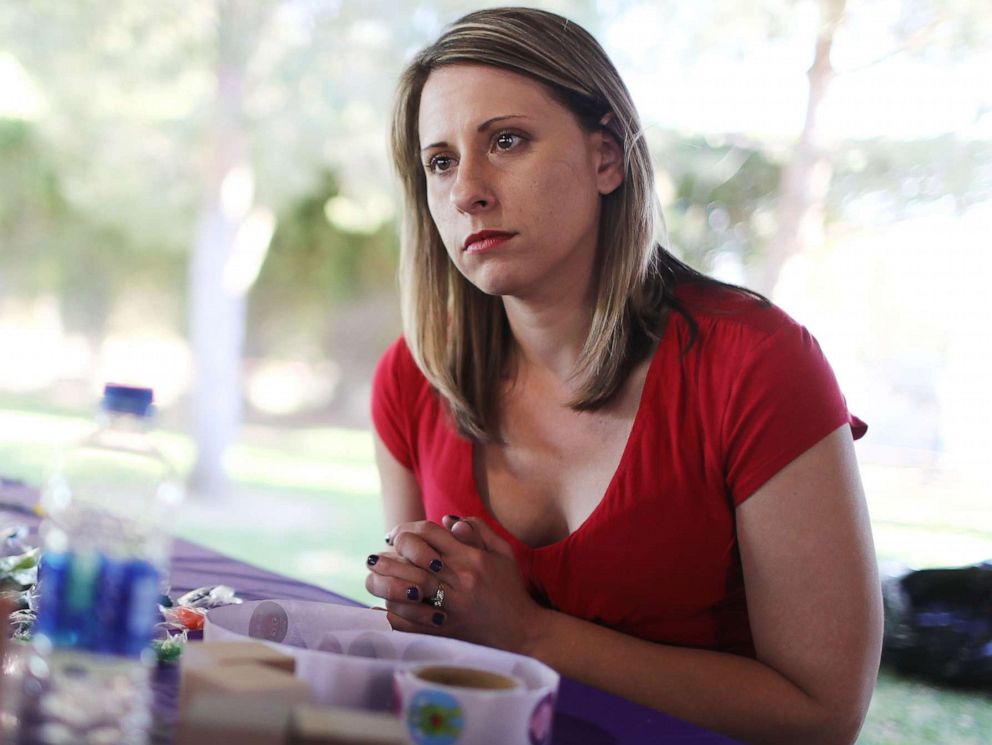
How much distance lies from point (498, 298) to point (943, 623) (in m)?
2.47

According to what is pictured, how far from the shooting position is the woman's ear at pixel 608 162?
1.30m

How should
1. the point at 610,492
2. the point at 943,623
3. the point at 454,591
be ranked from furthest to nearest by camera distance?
the point at 943,623, the point at 610,492, the point at 454,591

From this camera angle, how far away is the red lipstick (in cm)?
119

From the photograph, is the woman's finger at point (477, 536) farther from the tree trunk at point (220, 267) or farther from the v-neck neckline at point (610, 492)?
the tree trunk at point (220, 267)

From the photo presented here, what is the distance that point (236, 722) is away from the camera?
1.66ft

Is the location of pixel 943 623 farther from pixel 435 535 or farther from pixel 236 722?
pixel 236 722

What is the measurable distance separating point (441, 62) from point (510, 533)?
23.6 inches

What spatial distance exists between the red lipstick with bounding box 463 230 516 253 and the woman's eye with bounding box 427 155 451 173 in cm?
12

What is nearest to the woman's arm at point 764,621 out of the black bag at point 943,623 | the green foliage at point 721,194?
the black bag at point 943,623

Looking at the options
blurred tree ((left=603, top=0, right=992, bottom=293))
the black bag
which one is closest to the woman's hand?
the black bag

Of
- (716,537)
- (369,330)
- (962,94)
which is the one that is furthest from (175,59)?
(716,537)

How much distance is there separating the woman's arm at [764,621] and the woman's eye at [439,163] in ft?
1.53

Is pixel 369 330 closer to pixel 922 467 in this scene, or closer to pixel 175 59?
pixel 175 59

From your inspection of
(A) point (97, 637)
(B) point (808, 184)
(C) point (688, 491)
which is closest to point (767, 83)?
(B) point (808, 184)
